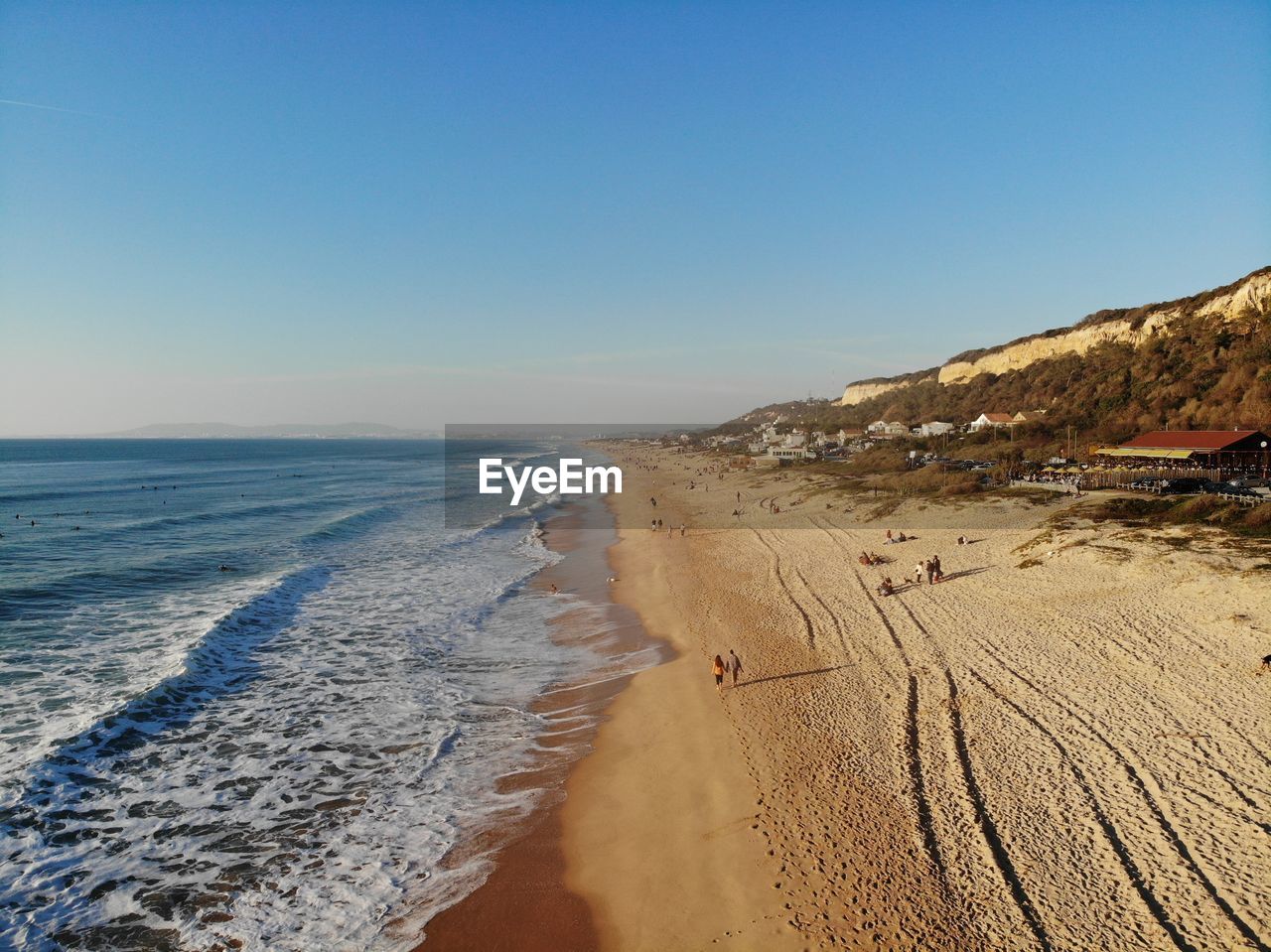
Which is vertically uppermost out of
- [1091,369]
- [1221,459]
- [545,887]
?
[1091,369]

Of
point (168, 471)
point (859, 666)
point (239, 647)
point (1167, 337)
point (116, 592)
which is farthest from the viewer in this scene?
point (168, 471)

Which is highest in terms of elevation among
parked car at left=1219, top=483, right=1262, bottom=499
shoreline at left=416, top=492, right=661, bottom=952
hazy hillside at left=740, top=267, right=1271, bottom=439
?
hazy hillside at left=740, top=267, right=1271, bottom=439

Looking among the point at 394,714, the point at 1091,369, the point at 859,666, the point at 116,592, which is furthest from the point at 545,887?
the point at 1091,369

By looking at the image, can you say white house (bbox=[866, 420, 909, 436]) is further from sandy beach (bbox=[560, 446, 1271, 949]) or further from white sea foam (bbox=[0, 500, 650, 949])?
white sea foam (bbox=[0, 500, 650, 949])

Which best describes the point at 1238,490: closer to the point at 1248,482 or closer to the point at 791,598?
the point at 1248,482

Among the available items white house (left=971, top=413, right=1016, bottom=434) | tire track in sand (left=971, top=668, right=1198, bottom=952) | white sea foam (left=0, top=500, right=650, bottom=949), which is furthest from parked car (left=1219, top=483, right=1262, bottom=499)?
white house (left=971, top=413, right=1016, bottom=434)

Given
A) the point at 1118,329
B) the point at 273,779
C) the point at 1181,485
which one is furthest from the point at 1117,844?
the point at 1118,329

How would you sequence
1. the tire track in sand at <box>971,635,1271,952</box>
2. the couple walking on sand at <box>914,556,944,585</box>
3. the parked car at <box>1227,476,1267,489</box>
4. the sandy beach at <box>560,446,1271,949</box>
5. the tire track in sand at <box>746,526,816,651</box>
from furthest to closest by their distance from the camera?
the parked car at <box>1227,476,1267,489</box> → the couple walking on sand at <box>914,556,944,585</box> → the tire track in sand at <box>746,526,816,651</box> → the sandy beach at <box>560,446,1271,949</box> → the tire track in sand at <box>971,635,1271,952</box>

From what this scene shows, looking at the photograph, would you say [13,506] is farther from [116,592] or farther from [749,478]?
[749,478]
